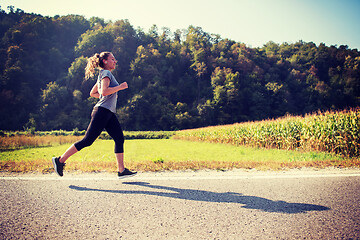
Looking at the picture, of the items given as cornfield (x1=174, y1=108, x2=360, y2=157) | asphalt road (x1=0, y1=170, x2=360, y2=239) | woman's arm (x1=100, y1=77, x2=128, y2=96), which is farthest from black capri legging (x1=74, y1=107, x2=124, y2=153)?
cornfield (x1=174, y1=108, x2=360, y2=157)

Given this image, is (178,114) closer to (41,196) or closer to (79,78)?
(79,78)

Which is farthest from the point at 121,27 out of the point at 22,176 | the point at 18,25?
the point at 22,176

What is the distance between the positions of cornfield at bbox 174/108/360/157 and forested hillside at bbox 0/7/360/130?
1642 inches

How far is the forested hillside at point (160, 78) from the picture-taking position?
5816 cm

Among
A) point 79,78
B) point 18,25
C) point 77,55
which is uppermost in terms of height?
point 18,25

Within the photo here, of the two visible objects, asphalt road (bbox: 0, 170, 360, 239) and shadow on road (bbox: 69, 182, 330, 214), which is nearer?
asphalt road (bbox: 0, 170, 360, 239)

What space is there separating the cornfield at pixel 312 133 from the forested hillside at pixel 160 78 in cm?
4171

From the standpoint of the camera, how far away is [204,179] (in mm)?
3658

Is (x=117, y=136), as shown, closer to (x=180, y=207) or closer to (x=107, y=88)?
(x=107, y=88)

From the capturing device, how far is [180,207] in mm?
2459

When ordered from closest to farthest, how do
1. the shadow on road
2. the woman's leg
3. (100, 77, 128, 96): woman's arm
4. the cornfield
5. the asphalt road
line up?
the asphalt road
the shadow on road
(100, 77, 128, 96): woman's arm
the woman's leg
the cornfield

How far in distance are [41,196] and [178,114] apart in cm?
5571

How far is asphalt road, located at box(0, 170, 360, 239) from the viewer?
189 cm

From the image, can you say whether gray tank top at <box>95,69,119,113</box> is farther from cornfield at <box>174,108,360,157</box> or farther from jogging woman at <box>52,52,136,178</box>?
cornfield at <box>174,108,360,157</box>
